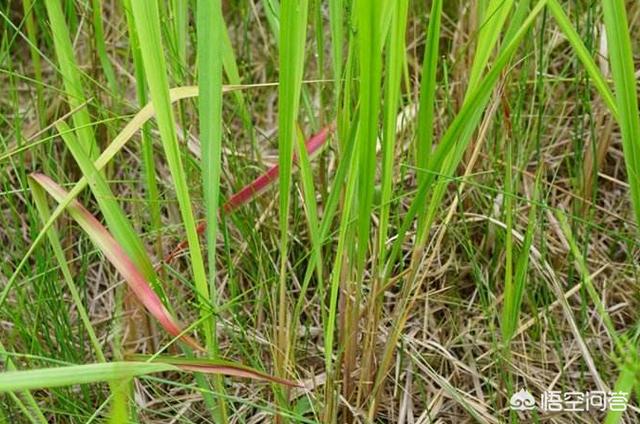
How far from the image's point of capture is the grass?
31.7 inches

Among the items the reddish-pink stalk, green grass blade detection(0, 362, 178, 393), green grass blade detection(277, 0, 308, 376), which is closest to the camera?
green grass blade detection(0, 362, 178, 393)

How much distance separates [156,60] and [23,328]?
378mm

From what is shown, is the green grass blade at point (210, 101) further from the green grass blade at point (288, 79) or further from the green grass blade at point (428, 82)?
the green grass blade at point (428, 82)

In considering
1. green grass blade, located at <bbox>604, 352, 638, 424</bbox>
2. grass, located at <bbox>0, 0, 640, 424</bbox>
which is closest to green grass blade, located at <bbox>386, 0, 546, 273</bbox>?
grass, located at <bbox>0, 0, 640, 424</bbox>

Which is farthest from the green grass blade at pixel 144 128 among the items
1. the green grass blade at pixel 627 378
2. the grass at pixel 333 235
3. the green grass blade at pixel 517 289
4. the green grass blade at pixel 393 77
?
the green grass blade at pixel 627 378

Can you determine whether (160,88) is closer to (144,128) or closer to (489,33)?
(144,128)

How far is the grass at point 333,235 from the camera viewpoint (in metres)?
0.80

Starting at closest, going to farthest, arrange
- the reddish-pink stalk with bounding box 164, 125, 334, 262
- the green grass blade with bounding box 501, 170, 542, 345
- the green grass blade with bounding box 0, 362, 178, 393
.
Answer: the green grass blade with bounding box 0, 362, 178, 393, the green grass blade with bounding box 501, 170, 542, 345, the reddish-pink stalk with bounding box 164, 125, 334, 262

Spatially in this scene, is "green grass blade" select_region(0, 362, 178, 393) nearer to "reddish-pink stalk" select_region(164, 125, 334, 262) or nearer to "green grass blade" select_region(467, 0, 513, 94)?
"reddish-pink stalk" select_region(164, 125, 334, 262)

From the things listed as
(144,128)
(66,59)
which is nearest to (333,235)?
(144,128)

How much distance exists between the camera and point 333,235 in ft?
3.48

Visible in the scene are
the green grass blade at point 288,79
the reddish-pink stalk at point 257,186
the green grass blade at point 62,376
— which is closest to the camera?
the green grass blade at point 62,376

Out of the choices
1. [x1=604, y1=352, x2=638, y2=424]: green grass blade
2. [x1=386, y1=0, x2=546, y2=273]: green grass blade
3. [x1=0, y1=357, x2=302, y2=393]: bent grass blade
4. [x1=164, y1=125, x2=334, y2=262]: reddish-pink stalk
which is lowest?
[x1=604, y1=352, x2=638, y2=424]: green grass blade

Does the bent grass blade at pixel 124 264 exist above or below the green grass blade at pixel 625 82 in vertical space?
below
